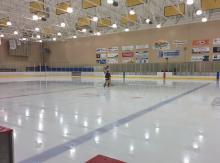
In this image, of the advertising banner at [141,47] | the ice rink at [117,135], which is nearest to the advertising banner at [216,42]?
the advertising banner at [141,47]

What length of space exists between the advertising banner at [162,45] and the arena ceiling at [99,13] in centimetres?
179

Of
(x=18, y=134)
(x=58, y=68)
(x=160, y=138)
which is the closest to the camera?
(x=160, y=138)

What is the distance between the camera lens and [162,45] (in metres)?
21.2

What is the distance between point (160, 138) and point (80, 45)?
2511 cm

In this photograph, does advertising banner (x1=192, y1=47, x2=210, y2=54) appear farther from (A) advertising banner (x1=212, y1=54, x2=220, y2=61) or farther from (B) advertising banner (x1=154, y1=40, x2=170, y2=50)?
(B) advertising banner (x1=154, y1=40, x2=170, y2=50)

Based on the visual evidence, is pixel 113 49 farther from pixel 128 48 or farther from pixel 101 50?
pixel 128 48

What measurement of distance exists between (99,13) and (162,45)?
24.2 ft

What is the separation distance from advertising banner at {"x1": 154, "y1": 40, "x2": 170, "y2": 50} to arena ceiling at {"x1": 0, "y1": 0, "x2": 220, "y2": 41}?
1787mm

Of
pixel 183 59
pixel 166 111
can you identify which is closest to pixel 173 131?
pixel 166 111

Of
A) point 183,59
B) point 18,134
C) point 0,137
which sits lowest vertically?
point 18,134

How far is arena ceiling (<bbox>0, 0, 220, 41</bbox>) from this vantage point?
11849 mm

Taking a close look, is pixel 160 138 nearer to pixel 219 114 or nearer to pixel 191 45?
pixel 219 114

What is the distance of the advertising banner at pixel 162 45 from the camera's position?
822 inches

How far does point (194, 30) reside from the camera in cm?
1955
